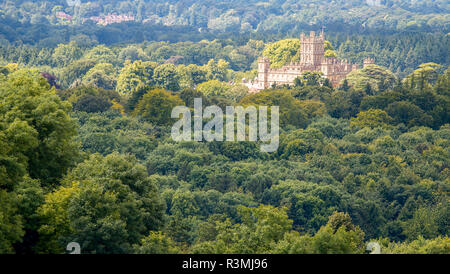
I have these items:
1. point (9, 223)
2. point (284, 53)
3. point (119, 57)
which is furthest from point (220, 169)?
point (119, 57)

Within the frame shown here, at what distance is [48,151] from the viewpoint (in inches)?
1815

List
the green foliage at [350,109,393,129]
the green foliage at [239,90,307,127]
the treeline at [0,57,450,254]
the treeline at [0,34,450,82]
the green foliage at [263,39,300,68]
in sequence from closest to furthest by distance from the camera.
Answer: the treeline at [0,57,450,254] → the green foliage at [350,109,393,129] → the green foliage at [239,90,307,127] → the green foliage at [263,39,300,68] → the treeline at [0,34,450,82]

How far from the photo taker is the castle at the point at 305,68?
417ft

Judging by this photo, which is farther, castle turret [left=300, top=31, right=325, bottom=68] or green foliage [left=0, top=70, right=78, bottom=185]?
castle turret [left=300, top=31, right=325, bottom=68]

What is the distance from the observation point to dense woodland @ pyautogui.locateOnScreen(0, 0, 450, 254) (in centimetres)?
4072

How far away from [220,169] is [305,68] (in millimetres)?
54620

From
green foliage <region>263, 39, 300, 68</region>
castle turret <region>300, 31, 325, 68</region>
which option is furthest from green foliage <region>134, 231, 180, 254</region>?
green foliage <region>263, 39, 300, 68</region>

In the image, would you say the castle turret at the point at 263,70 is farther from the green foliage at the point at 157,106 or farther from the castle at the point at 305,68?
the green foliage at the point at 157,106

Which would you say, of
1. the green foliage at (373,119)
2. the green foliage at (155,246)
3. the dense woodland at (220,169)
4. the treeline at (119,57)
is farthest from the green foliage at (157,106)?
the green foliage at (155,246)

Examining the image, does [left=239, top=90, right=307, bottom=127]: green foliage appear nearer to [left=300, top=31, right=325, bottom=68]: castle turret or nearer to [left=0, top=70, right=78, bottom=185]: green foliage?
[left=300, top=31, right=325, bottom=68]: castle turret

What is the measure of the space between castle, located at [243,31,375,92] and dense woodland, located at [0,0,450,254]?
3.79m

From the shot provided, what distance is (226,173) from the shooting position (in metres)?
74.8

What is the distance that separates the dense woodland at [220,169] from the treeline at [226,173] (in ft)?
0.32
